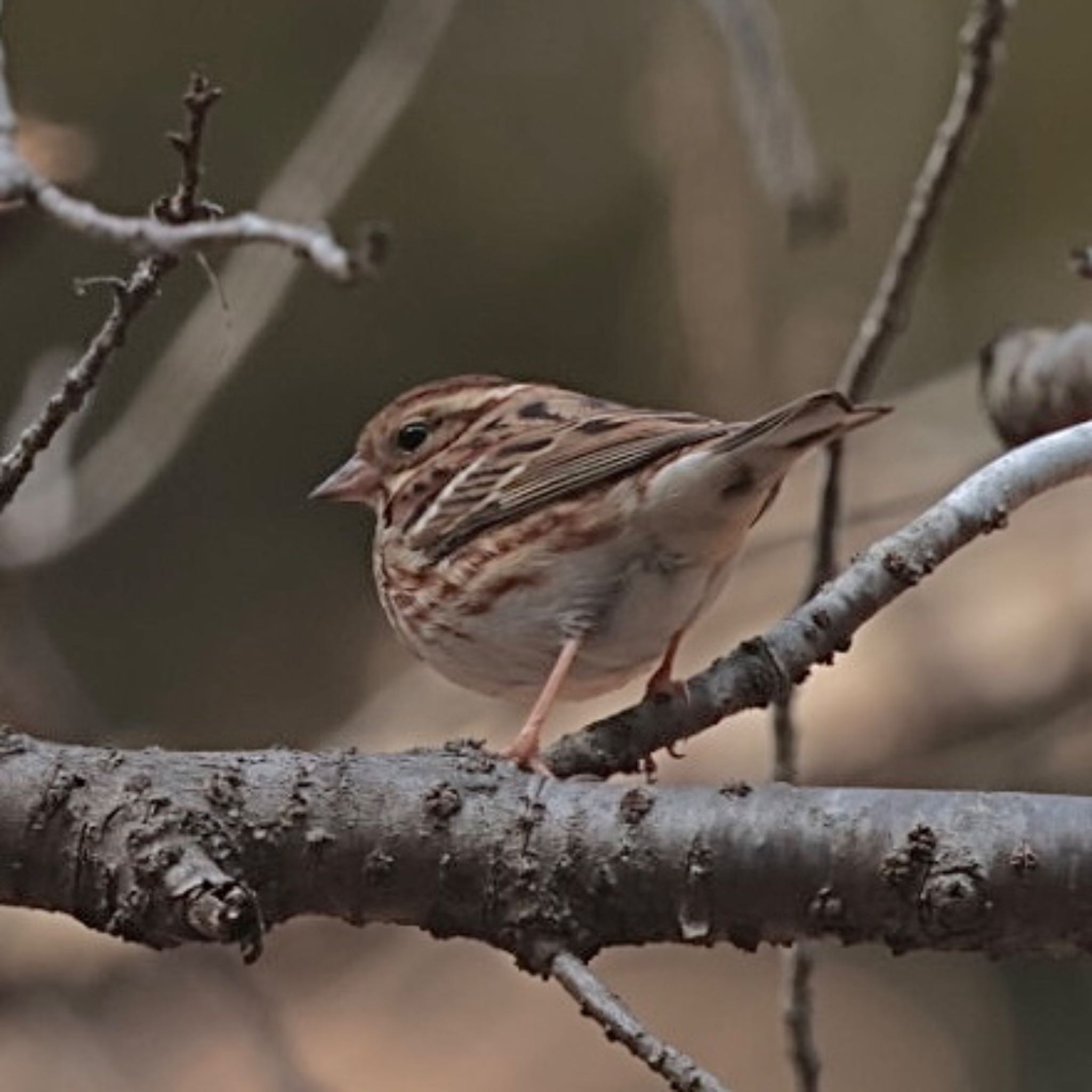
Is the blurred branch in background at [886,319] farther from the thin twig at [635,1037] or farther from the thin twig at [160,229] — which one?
the thin twig at [160,229]

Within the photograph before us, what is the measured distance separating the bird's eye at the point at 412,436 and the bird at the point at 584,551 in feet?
0.99

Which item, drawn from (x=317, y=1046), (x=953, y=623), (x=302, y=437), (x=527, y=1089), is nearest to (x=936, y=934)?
(x=953, y=623)

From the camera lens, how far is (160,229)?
1.41 meters

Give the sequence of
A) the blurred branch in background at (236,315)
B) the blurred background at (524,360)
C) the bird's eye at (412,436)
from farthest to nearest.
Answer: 1. the blurred background at (524,360)
2. the blurred branch in background at (236,315)
3. the bird's eye at (412,436)

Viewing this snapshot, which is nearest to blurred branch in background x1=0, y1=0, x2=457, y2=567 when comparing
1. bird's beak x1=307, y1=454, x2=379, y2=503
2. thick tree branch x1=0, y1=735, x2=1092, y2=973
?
bird's beak x1=307, y1=454, x2=379, y2=503

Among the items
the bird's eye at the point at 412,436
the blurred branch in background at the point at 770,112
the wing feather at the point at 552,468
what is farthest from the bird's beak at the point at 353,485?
the blurred branch in background at the point at 770,112

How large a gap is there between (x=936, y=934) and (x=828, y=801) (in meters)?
0.11

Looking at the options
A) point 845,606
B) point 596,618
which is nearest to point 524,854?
point 845,606

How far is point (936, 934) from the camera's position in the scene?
1495 millimetres

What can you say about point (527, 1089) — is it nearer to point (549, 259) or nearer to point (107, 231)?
point (549, 259)

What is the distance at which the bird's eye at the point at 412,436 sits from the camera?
2672 millimetres

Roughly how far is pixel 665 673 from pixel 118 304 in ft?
2.17

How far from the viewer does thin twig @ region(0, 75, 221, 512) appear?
1.43m

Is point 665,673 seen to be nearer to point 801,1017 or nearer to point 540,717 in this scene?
point 540,717
